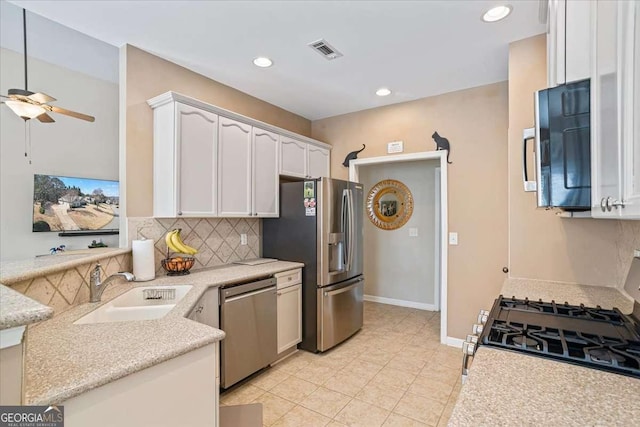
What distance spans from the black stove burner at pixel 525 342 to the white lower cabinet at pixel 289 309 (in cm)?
202

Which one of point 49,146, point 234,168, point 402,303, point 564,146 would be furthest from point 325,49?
point 49,146

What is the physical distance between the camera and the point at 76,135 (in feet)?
14.3

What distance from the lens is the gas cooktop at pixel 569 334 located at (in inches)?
38.9

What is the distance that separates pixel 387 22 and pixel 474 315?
9.28 feet

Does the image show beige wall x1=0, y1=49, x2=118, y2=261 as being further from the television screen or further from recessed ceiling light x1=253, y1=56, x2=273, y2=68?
recessed ceiling light x1=253, y1=56, x2=273, y2=68

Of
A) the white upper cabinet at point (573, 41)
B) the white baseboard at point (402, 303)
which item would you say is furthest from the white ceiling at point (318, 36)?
the white baseboard at point (402, 303)

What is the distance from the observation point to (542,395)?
0.81 metres

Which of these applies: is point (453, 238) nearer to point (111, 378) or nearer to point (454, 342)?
point (454, 342)

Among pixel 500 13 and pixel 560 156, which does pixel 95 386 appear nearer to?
pixel 560 156

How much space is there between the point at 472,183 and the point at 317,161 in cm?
181

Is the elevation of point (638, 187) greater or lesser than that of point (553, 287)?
greater

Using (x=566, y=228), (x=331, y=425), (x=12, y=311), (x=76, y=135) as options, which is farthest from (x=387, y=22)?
(x=76, y=135)

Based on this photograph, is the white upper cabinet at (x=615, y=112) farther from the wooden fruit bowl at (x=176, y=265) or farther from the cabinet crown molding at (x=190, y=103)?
the wooden fruit bowl at (x=176, y=265)

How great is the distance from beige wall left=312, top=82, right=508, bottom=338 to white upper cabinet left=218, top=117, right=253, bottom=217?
1865mm
